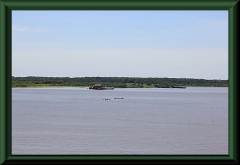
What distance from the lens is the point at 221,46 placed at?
42.6 meters

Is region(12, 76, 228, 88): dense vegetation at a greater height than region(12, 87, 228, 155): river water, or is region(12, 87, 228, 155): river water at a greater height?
region(12, 76, 228, 88): dense vegetation

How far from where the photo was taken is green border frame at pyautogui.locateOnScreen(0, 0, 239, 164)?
167 cm

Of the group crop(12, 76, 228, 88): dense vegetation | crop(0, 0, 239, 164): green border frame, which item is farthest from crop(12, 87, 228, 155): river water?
crop(12, 76, 228, 88): dense vegetation

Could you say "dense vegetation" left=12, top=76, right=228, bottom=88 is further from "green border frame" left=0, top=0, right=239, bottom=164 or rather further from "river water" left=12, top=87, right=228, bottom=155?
"green border frame" left=0, top=0, right=239, bottom=164

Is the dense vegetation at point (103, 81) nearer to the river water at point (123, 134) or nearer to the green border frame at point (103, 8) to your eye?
the river water at point (123, 134)

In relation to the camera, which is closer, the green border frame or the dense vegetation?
the green border frame

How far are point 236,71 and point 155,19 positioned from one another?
144ft

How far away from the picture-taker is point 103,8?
1.75 metres

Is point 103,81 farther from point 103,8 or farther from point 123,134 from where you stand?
point 103,8

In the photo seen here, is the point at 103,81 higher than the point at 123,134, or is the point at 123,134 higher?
the point at 103,81

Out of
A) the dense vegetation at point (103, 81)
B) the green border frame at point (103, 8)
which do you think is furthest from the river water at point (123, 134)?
the dense vegetation at point (103, 81)

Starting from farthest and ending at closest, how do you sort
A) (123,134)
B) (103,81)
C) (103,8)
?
(103,81) → (123,134) → (103,8)

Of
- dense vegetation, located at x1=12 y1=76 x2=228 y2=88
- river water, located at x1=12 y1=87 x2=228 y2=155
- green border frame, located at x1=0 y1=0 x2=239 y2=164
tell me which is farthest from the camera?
dense vegetation, located at x1=12 y1=76 x2=228 y2=88

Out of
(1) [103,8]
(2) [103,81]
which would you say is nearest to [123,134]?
(1) [103,8]
